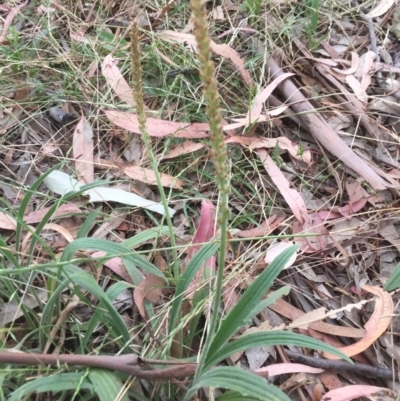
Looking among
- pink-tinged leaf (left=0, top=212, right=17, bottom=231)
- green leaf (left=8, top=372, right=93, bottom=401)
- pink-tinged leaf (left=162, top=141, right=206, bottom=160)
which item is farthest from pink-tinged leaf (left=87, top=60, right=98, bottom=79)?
green leaf (left=8, top=372, right=93, bottom=401)

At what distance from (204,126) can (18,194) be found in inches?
25.3

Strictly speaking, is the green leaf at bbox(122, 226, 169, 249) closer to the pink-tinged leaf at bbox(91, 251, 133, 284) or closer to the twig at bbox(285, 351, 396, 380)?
the pink-tinged leaf at bbox(91, 251, 133, 284)

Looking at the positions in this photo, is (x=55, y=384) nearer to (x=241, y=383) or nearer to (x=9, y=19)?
(x=241, y=383)

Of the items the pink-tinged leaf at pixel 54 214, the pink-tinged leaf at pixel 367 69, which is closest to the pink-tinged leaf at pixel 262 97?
the pink-tinged leaf at pixel 367 69

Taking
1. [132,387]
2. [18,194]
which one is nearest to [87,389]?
[132,387]

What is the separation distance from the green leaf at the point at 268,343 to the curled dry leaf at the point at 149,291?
28 centimetres

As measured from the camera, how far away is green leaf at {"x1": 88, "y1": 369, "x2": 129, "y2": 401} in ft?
3.03

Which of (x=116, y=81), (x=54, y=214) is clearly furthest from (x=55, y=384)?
(x=116, y=81)

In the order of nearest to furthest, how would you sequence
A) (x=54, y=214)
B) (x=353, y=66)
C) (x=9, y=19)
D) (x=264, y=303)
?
(x=264, y=303) < (x=54, y=214) < (x=353, y=66) < (x=9, y=19)

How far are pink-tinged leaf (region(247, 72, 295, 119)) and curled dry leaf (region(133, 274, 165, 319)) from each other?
0.69m

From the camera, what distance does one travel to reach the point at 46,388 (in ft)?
2.98

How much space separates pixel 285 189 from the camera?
5.09 ft

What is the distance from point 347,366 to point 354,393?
75 mm

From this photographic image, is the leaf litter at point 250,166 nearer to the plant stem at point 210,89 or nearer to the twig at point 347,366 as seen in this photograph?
the twig at point 347,366
